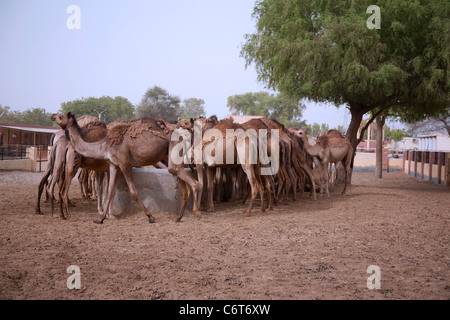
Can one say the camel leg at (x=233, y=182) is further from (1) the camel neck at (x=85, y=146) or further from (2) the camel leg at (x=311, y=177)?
(1) the camel neck at (x=85, y=146)

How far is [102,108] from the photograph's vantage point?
7338cm

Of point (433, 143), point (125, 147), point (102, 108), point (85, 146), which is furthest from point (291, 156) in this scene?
point (102, 108)

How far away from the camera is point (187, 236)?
7711mm

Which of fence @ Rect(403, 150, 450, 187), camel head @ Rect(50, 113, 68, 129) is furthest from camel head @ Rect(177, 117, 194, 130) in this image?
fence @ Rect(403, 150, 450, 187)

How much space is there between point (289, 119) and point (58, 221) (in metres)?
75.4

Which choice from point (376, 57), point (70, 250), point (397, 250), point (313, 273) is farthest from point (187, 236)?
point (376, 57)

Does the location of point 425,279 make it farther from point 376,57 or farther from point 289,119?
point 289,119

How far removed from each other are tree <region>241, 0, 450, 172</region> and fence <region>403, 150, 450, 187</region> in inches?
161

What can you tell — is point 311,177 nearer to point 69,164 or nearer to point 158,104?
point 69,164

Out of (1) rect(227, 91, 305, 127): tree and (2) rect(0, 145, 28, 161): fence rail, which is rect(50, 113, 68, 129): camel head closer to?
(2) rect(0, 145, 28, 161): fence rail

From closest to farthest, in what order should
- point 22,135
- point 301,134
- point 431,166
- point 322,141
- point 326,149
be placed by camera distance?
point 301,134 < point 326,149 < point 322,141 < point 431,166 < point 22,135

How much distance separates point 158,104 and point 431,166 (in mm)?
58227

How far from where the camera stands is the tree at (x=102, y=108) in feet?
234

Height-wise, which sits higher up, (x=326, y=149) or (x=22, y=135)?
(x=22, y=135)
